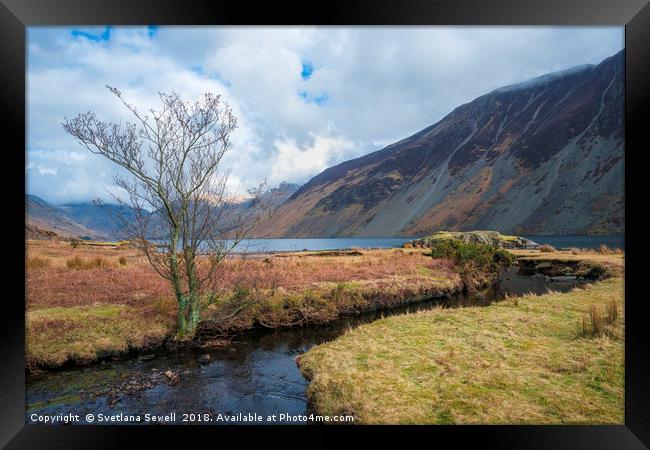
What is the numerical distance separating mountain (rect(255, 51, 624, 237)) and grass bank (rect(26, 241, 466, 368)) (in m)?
37.2

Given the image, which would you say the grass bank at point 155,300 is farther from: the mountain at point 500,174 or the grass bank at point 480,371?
the mountain at point 500,174

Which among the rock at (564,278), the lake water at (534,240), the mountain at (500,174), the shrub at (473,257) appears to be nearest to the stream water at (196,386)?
the lake water at (534,240)

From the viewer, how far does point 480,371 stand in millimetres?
5348

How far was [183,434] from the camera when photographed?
432 cm

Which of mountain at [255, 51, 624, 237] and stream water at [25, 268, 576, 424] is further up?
mountain at [255, 51, 624, 237]

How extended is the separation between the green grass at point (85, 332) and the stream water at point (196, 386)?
45 centimetres

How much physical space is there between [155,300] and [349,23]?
9509 millimetres

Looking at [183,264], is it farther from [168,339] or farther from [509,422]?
[509,422]

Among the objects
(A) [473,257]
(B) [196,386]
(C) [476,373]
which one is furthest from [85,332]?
(A) [473,257]

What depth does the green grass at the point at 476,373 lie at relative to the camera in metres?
4.40

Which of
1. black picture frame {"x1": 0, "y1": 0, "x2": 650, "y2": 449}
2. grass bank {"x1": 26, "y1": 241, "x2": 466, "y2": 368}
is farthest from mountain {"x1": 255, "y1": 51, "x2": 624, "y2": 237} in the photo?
black picture frame {"x1": 0, "y1": 0, "x2": 650, "y2": 449}

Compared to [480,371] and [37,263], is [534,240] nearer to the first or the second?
[480,371]

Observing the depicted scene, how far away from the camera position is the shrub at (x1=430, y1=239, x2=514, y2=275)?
16.1m

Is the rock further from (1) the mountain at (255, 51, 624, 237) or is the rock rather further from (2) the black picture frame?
(1) the mountain at (255, 51, 624, 237)
